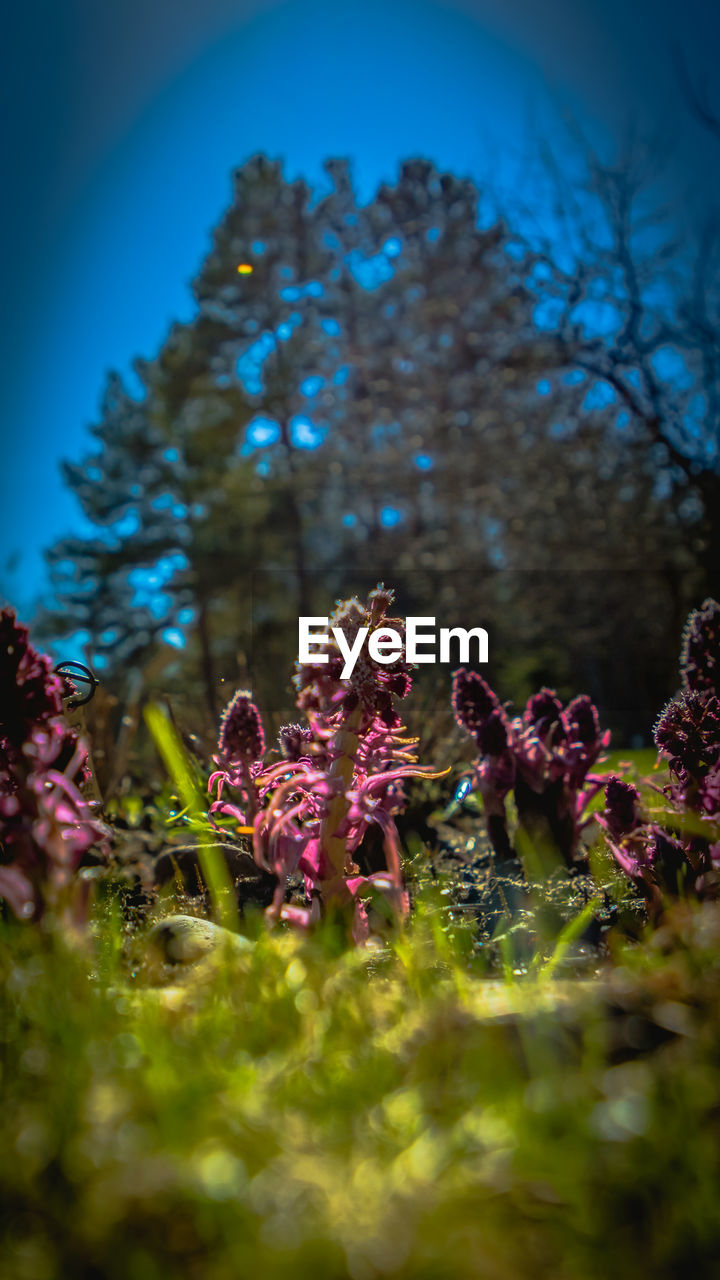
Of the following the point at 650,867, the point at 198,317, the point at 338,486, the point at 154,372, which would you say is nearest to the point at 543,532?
the point at 338,486

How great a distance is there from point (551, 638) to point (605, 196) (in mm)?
9914

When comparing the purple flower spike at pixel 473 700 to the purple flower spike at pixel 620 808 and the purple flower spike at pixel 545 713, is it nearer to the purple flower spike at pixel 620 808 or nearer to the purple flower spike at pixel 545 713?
the purple flower spike at pixel 545 713

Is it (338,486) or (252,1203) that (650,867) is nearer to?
(252,1203)

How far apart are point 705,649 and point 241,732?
1.42 meters

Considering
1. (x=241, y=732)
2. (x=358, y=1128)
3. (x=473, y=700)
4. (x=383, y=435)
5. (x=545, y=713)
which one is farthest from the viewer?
(x=383, y=435)

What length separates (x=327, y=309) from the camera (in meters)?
22.7

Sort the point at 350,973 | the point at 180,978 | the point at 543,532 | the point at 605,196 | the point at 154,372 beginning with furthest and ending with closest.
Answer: the point at 154,372 → the point at 543,532 → the point at 605,196 → the point at 180,978 → the point at 350,973

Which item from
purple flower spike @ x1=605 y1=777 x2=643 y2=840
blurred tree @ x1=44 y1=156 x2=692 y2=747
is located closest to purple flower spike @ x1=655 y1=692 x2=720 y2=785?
purple flower spike @ x1=605 y1=777 x2=643 y2=840

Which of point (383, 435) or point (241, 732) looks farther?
point (383, 435)

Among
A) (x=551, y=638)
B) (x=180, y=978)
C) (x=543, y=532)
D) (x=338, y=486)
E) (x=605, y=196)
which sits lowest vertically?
(x=180, y=978)

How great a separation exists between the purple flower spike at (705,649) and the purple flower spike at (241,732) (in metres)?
1.32

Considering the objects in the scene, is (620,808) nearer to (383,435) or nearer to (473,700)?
(473,700)

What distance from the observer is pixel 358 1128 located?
37.5 inches

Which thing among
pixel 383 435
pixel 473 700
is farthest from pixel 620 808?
pixel 383 435
